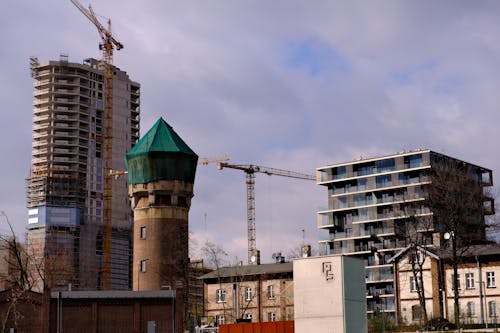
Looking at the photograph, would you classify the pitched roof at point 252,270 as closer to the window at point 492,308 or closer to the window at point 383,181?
the window at point 492,308

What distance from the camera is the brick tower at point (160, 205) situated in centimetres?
8706

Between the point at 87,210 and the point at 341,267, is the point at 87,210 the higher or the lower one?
the higher one

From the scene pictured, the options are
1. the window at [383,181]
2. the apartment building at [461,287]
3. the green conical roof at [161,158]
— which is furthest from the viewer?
the window at [383,181]

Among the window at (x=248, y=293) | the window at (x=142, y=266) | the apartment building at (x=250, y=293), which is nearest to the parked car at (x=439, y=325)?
the apartment building at (x=250, y=293)

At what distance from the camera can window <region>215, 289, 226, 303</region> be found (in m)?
102

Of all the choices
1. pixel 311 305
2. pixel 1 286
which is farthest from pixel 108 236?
pixel 311 305

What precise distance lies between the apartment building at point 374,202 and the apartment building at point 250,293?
21.7m

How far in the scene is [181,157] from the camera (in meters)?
88.7

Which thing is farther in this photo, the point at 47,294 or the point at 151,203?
the point at 151,203

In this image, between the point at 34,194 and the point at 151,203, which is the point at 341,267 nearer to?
the point at 151,203

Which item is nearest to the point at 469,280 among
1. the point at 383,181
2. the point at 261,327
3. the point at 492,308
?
the point at 492,308

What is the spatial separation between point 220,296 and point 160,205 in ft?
Answer: 63.3

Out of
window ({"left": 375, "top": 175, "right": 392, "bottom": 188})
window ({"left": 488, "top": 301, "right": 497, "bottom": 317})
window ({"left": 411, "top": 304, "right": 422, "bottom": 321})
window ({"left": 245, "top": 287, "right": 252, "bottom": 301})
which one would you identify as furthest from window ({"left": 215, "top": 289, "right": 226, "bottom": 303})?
window ({"left": 375, "top": 175, "right": 392, "bottom": 188})

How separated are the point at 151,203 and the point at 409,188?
161ft
